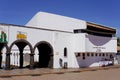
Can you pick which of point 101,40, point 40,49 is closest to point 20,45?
point 40,49

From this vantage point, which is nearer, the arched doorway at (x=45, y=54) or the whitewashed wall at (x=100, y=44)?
the arched doorway at (x=45, y=54)

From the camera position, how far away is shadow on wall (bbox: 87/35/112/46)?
145 feet

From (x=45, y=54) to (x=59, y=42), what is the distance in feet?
9.14

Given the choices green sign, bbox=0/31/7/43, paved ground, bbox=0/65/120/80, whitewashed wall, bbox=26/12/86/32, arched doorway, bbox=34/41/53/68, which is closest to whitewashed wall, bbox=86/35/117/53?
whitewashed wall, bbox=26/12/86/32

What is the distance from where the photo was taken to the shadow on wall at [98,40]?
44344mm

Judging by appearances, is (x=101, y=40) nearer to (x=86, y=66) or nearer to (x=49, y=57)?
(x=86, y=66)

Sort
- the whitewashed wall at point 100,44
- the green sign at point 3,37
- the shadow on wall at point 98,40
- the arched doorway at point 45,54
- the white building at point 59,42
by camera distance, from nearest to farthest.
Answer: the green sign at point 3,37, the white building at point 59,42, the arched doorway at point 45,54, the whitewashed wall at point 100,44, the shadow on wall at point 98,40

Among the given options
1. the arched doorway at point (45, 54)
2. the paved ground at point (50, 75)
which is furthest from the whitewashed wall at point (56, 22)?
the paved ground at point (50, 75)

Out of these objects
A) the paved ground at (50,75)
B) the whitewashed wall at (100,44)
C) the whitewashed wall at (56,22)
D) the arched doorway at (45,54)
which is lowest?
the paved ground at (50,75)

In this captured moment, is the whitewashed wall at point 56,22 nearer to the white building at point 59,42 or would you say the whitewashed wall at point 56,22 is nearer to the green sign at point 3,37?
the white building at point 59,42

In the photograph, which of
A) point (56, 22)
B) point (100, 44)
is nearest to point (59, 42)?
point (56, 22)

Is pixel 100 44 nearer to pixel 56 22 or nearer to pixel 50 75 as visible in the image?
pixel 56 22

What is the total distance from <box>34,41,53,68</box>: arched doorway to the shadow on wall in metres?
6.89

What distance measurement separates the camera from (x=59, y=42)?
134 ft
